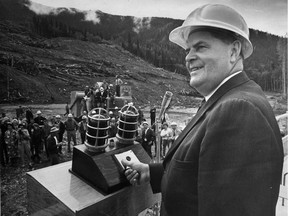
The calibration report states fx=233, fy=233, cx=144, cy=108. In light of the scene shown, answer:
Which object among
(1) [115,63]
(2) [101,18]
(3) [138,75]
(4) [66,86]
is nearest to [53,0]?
(2) [101,18]

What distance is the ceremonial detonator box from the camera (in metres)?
0.96

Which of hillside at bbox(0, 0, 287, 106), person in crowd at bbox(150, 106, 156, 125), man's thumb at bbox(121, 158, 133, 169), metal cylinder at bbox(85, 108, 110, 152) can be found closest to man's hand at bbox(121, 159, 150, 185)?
man's thumb at bbox(121, 158, 133, 169)

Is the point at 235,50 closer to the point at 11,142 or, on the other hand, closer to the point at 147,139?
the point at 147,139

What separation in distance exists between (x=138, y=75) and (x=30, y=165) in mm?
7536

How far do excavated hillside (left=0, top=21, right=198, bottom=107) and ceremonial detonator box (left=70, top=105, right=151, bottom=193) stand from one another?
23.1 feet

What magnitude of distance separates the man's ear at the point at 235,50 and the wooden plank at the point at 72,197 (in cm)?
68

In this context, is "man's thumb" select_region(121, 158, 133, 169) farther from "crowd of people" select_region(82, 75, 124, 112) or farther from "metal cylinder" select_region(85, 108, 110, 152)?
"crowd of people" select_region(82, 75, 124, 112)

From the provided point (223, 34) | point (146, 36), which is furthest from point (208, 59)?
point (146, 36)

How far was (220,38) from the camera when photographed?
32.2 inches

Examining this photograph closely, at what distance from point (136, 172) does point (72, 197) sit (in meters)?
0.28

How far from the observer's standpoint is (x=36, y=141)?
6195 millimetres

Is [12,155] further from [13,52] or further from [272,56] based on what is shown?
[272,56]

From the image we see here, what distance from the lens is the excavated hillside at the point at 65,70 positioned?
7.66 metres

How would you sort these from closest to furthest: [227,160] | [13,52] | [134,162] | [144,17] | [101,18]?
[227,160], [134,162], [13,52], [101,18], [144,17]
